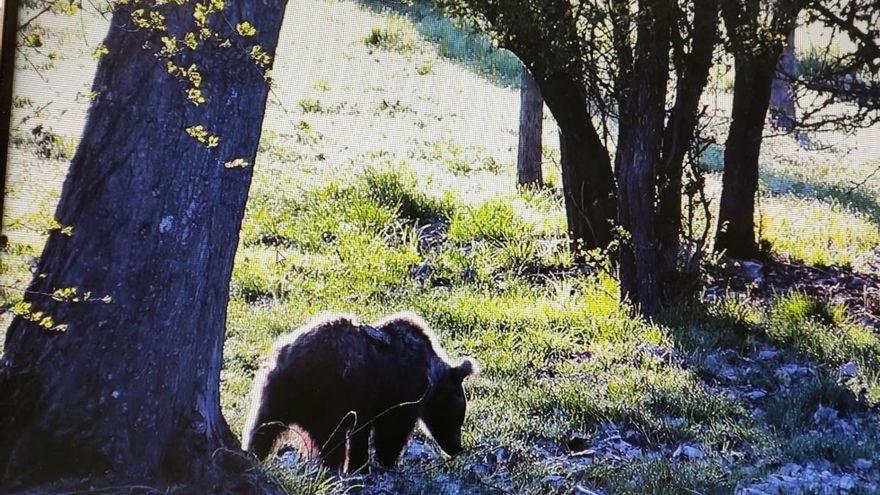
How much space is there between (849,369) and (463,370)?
7.15 feet

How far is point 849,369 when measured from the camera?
18.2 feet

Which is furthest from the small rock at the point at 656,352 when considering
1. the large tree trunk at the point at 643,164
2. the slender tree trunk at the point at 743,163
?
the slender tree trunk at the point at 743,163

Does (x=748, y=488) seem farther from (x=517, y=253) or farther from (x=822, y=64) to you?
(x=822, y=64)

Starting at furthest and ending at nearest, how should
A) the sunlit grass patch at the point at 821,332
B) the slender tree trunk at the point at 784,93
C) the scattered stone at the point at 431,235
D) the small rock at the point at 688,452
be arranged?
the slender tree trunk at the point at 784,93 → the sunlit grass patch at the point at 821,332 → the scattered stone at the point at 431,235 → the small rock at the point at 688,452

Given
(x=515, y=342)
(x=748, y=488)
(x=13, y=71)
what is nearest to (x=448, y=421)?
(x=515, y=342)

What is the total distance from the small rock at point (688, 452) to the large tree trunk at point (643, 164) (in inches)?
58.4

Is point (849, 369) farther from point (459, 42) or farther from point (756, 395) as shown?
point (459, 42)

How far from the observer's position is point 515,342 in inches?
210

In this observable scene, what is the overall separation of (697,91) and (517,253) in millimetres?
1471

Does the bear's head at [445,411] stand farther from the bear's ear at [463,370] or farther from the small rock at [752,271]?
the small rock at [752,271]

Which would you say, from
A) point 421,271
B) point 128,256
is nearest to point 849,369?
point 421,271

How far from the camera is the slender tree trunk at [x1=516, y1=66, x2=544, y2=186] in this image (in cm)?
643

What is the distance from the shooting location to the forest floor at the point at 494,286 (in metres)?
4.45

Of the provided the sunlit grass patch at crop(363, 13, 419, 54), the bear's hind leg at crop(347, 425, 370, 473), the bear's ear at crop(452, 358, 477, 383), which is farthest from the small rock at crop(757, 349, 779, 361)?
the sunlit grass patch at crop(363, 13, 419, 54)
